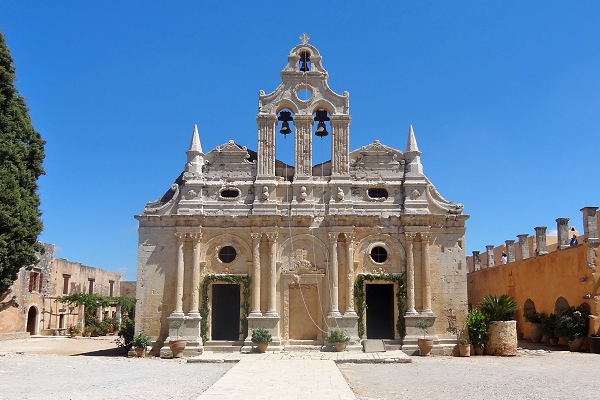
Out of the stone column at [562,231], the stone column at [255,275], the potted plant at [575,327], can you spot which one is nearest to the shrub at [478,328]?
the potted plant at [575,327]

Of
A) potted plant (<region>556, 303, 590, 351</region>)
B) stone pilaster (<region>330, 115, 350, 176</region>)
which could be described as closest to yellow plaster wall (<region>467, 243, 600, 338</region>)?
potted plant (<region>556, 303, 590, 351</region>)

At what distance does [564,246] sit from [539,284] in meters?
2.84

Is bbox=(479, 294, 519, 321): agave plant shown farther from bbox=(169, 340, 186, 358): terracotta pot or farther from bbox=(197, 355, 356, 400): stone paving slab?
bbox=(169, 340, 186, 358): terracotta pot

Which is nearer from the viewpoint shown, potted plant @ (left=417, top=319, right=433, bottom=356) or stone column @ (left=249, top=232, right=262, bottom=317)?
potted plant @ (left=417, top=319, right=433, bottom=356)

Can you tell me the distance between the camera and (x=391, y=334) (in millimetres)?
23406

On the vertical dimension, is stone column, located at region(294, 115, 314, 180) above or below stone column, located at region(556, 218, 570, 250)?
above

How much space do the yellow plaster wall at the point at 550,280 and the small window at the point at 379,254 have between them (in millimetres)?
8211

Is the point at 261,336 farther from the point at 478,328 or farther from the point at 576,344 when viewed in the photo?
the point at 576,344

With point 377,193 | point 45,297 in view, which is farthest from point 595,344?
point 45,297

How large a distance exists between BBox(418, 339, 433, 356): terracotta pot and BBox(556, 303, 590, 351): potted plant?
5811 millimetres

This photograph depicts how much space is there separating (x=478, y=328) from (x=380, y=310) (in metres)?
3.77

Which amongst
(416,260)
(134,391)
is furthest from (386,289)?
(134,391)

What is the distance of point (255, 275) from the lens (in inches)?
914

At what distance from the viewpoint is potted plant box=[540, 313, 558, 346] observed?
25125 mm
